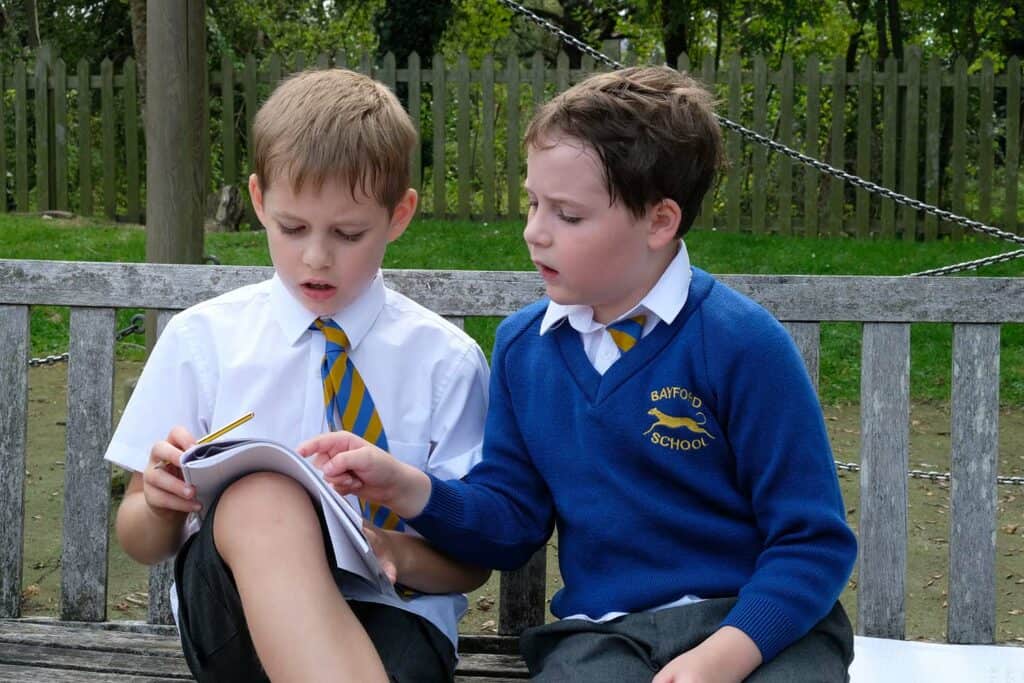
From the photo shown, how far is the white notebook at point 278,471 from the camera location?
177 cm

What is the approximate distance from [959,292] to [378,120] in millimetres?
1176

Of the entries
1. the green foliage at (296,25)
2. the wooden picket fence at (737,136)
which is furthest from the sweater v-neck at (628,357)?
the green foliage at (296,25)

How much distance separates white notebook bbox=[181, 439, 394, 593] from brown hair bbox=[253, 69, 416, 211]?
17.4 inches

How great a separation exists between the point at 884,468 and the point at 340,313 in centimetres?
111

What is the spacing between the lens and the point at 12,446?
Result: 8.51 feet

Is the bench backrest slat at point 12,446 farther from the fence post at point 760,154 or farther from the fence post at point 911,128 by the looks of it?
the fence post at point 911,128

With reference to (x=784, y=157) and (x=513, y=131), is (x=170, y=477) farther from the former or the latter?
(x=784, y=157)

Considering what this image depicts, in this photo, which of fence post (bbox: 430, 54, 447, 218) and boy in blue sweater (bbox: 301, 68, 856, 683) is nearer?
boy in blue sweater (bbox: 301, 68, 856, 683)

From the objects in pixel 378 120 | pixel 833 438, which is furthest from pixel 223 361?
pixel 833 438

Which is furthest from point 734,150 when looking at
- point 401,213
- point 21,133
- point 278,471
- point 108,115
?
point 278,471

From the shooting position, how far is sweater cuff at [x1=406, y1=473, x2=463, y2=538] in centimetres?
201

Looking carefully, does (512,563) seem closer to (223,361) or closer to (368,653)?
(368,653)

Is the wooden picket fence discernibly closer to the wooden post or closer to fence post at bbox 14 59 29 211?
fence post at bbox 14 59 29 211

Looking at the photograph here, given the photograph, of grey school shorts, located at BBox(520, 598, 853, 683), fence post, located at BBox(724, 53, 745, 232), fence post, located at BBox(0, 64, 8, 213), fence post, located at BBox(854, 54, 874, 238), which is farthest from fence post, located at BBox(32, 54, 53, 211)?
grey school shorts, located at BBox(520, 598, 853, 683)
